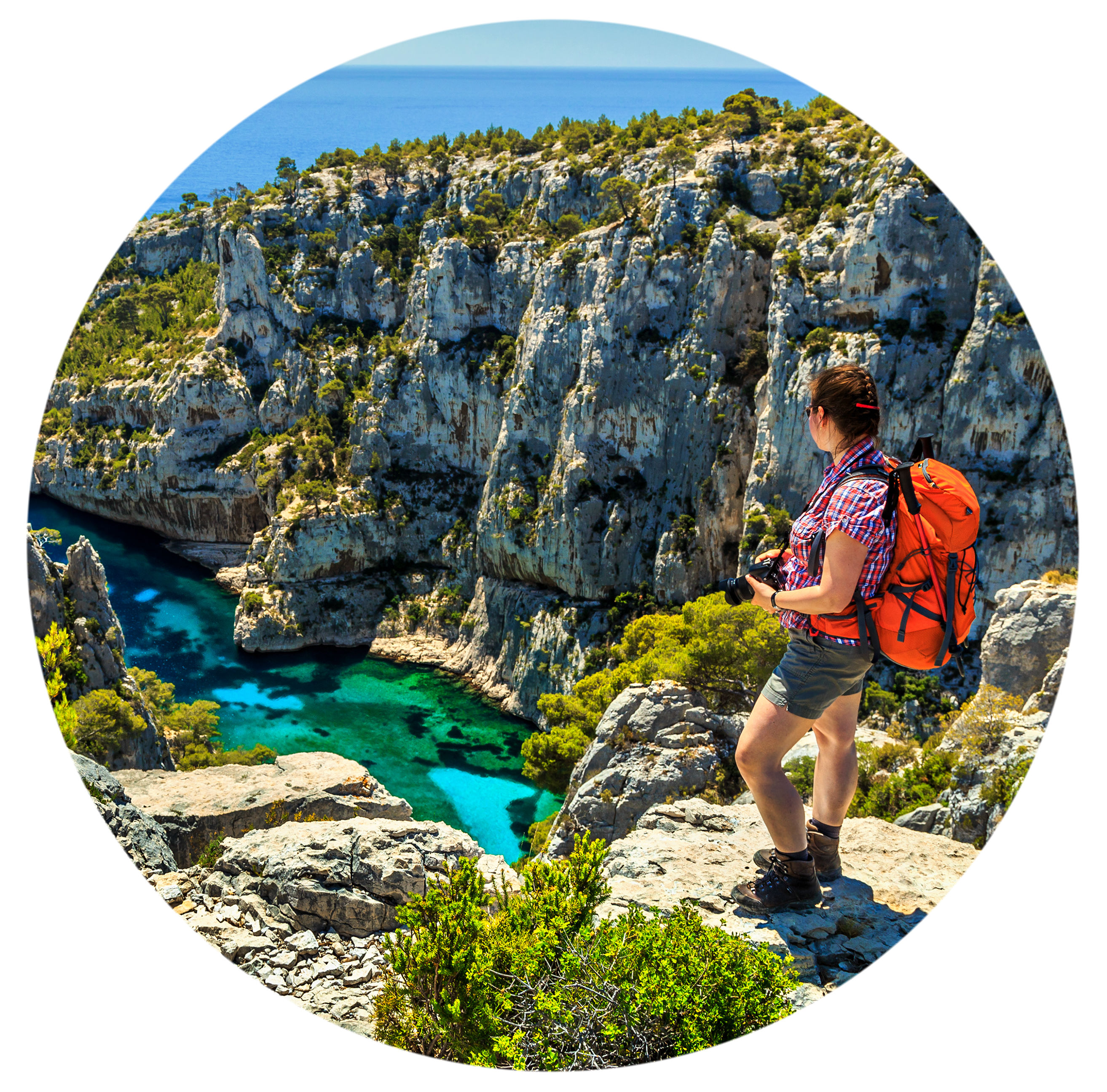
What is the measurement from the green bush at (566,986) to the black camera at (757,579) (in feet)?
6.49

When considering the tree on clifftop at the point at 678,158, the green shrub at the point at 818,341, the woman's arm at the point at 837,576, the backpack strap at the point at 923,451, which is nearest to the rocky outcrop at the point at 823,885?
the woman's arm at the point at 837,576

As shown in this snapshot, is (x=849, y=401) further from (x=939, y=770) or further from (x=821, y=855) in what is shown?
(x=939, y=770)

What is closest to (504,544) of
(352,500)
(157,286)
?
(352,500)

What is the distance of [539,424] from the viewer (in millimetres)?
41438

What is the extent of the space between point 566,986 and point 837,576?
112 inches

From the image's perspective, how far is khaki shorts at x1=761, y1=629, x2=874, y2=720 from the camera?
479 cm

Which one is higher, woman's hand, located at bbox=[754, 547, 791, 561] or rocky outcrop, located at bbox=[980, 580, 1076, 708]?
woman's hand, located at bbox=[754, 547, 791, 561]

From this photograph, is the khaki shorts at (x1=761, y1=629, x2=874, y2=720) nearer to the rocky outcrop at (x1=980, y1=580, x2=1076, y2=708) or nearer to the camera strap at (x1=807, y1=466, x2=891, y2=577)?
the camera strap at (x1=807, y1=466, x2=891, y2=577)

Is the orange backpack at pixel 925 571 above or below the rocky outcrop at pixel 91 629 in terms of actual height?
above

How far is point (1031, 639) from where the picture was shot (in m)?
8.62

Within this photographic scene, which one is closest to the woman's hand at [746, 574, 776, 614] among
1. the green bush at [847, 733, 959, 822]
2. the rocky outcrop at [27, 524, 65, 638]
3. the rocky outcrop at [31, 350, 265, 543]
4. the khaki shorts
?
the khaki shorts

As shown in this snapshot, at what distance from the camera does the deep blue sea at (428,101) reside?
24.3 feet

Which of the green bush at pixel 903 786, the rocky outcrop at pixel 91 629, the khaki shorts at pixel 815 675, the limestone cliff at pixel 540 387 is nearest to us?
the khaki shorts at pixel 815 675

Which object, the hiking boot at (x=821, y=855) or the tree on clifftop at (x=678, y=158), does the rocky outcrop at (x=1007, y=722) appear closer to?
the hiking boot at (x=821, y=855)
